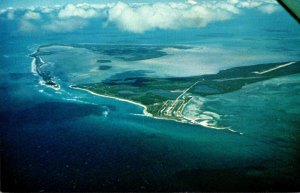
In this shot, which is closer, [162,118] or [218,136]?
[218,136]

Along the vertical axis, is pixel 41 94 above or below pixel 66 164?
above

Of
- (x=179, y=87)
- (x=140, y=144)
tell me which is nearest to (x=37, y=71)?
(x=179, y=87)

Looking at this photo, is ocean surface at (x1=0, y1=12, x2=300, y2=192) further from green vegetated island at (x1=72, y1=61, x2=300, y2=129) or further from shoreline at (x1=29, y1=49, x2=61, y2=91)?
green vegetated island at (x1=72, y1=61, x2=300, y2=129)

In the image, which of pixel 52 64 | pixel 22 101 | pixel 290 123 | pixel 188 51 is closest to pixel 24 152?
pixel 22 101

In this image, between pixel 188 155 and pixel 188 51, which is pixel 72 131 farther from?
pixel 188 51

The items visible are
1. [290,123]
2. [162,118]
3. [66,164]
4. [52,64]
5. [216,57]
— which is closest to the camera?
[66,164]

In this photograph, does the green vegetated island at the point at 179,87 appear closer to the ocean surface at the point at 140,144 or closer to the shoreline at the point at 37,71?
the ocean surface at the point at 140,144

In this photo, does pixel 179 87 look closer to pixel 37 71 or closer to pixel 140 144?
pixel 140 144
